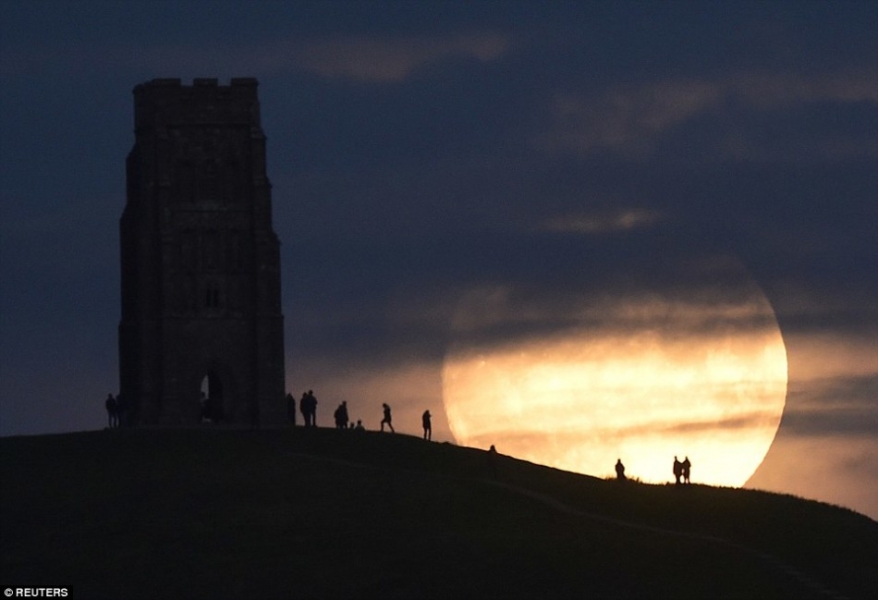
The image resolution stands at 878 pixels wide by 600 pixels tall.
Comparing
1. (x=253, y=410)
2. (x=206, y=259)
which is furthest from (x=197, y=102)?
(x=253, y=410)

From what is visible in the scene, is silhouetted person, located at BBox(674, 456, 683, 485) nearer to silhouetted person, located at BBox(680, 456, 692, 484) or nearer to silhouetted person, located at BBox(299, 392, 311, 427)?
silhouetted person, located at BBox(680, 456, 692, 484)

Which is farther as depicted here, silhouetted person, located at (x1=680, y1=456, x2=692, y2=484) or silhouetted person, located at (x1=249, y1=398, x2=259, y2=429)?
silhouetted person, located at (x1=249, y1=398, x2=259, y2=429)

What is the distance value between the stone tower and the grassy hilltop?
19.1 metres

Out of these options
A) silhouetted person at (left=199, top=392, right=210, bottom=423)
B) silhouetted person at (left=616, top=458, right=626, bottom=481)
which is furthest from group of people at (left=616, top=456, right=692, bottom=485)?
silhouetted person at (left=199, top=392, right=210, bottom=423)

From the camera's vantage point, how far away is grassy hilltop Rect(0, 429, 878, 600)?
69.8 m

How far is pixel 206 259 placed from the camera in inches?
4574

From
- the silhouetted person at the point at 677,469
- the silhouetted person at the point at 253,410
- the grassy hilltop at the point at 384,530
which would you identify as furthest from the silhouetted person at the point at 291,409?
the silhouetted person at the point at 677,469

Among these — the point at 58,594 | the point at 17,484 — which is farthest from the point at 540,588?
the point at 17,484

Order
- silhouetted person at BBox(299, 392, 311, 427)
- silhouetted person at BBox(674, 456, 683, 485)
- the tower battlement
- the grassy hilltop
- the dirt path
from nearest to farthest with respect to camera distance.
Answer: the dirt path → the grassy hilltop → silhouetted person at BBox(674, 456, 683, 485) → silhouetted person at BBox(299, 392, 311, 427) → the tower battlement

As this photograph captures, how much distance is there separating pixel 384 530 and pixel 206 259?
41700 millimetres

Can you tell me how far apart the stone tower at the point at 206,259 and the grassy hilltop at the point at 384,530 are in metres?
19.1

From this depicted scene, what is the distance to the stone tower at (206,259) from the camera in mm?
115500

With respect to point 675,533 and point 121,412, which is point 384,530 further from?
point 121,412

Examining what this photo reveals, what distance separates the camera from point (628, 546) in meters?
73.8
